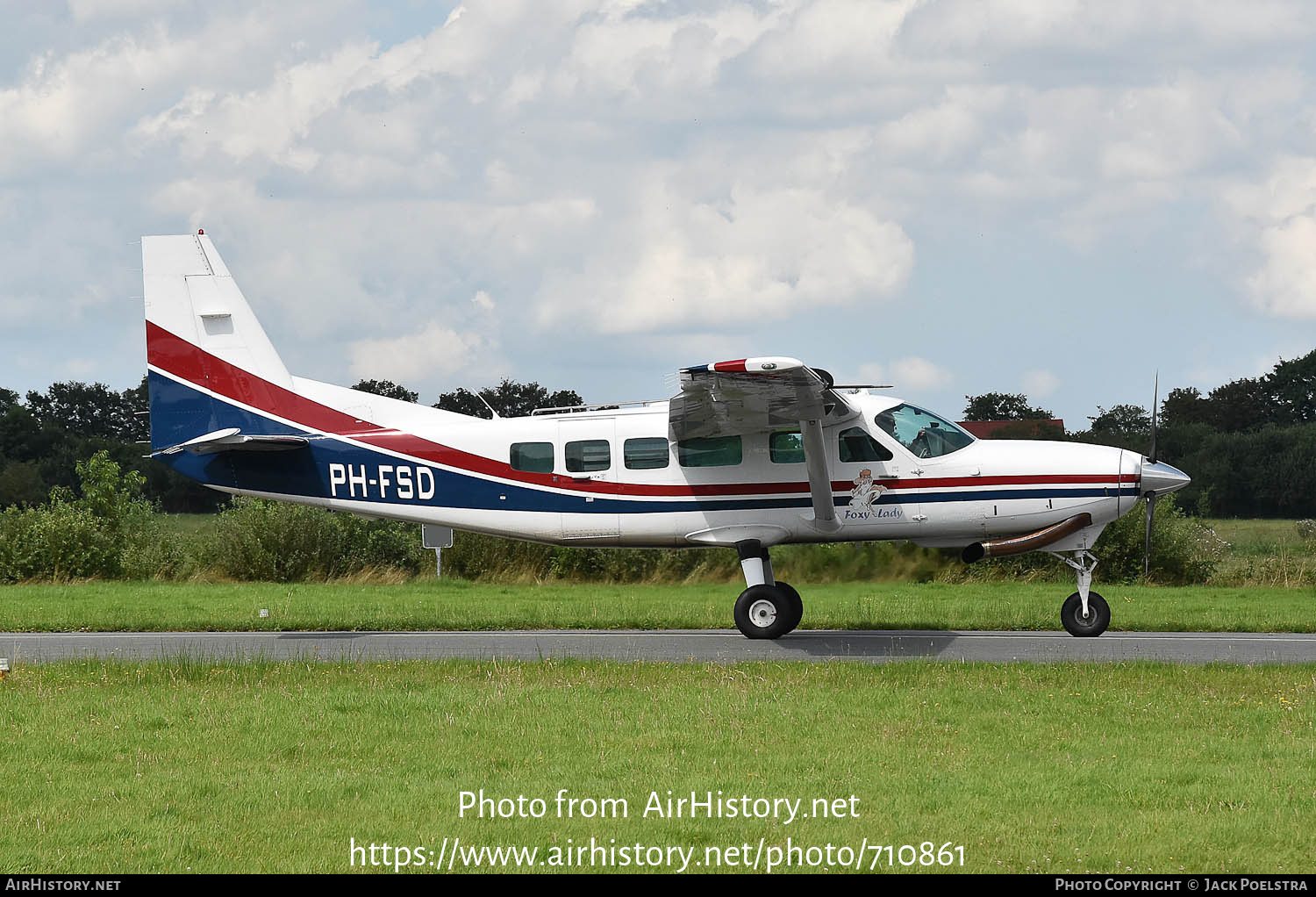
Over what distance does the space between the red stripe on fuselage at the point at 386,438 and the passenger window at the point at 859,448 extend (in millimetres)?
318

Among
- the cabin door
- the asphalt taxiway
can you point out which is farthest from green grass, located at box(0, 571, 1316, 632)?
the cabin door

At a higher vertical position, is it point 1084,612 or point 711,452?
point 711,452

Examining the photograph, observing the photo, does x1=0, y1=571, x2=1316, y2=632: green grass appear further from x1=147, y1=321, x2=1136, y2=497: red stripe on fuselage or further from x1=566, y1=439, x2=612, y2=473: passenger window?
x1=566, y1=439, x2=612, y2=473: passenger window

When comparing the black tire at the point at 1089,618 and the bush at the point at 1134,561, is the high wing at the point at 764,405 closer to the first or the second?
the black tire at the point at 1089,618

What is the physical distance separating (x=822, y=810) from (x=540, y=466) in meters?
10.1

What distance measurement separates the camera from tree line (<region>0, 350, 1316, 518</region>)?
4747 centimetres

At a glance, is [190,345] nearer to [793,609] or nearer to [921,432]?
[793,609]

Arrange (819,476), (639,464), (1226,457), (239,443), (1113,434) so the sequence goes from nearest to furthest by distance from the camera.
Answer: (819,476) → (639,464) → (239,443) → (1113,434) → (1226,457)

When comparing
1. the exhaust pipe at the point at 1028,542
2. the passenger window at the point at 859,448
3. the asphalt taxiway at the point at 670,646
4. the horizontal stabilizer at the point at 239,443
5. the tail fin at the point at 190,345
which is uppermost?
the tail fin at the point at 190,345

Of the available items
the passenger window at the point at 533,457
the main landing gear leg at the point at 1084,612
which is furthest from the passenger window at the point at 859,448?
the passenger window at the point at 533,457

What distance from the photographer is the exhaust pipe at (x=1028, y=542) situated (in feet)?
52.5

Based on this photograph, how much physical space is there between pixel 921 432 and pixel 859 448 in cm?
86

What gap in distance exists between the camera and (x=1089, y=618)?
16.2m

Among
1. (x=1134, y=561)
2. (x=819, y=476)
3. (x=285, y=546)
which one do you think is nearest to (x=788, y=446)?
(x=819, y=476)
